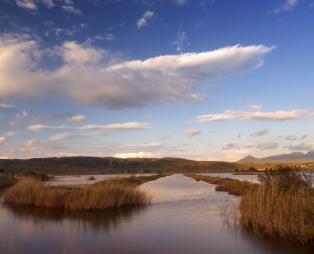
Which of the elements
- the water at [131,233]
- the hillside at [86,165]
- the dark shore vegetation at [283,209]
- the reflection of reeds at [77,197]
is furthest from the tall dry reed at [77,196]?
the hillside at [86,165]

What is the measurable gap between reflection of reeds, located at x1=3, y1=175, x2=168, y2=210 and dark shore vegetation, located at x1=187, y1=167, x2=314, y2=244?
27.8ft

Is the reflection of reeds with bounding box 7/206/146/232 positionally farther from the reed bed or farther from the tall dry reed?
the reed bed

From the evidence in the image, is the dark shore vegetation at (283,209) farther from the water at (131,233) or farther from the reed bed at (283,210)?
the water at (131,233)

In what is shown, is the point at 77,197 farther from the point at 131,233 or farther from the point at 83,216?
the point at 131,233

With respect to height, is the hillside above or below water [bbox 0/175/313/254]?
above

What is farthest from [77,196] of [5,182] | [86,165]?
[86,165]

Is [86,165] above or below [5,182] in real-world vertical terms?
above

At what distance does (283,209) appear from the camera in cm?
1493

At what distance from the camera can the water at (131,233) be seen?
14.1m

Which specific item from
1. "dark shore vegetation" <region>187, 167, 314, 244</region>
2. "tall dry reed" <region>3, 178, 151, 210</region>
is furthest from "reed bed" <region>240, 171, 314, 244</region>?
"tall dry reed" <region>3, 178, 151, 210</region>

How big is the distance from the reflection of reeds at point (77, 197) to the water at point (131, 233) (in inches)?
39.2

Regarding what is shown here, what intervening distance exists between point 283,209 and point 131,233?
19.1ft

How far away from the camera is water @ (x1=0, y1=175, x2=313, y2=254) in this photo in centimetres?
1411

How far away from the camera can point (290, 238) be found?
14.4 meters
